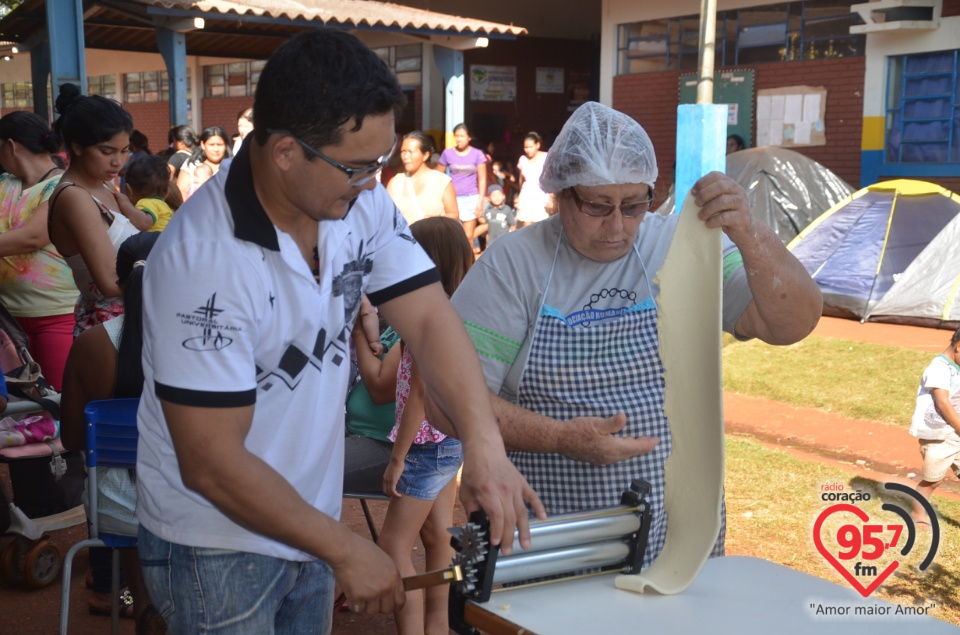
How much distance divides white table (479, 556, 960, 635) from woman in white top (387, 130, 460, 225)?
5699 mm

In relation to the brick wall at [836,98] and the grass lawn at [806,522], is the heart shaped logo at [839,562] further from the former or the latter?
the brick wall at [836,98]

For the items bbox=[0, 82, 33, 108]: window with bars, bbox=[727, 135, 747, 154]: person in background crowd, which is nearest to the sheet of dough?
bbox=[727, 135, 747, 154]: person in background crowd

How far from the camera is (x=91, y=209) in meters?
3.60

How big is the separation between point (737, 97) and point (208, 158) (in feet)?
28.5

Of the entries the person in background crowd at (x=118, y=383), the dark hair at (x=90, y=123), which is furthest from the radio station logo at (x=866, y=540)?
the dark hair at (x=90, y=123)

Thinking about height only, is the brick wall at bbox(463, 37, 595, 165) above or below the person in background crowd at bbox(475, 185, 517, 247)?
above

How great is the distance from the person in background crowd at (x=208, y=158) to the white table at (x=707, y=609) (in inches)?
267

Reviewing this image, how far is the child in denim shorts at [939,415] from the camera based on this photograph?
421 centimetres

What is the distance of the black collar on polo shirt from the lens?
158 cm

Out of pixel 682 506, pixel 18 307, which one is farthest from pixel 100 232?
pixel 682 506

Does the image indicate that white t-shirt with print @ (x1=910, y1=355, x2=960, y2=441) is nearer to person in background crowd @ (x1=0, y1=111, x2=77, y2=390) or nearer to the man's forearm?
the man's forearm

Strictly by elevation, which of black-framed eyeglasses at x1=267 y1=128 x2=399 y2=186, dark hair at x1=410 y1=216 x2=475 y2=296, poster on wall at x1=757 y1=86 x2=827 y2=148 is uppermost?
poster on wall at x1=757 y1=86 x2=827 y2=148

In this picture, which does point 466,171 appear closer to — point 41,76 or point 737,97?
point 737,97

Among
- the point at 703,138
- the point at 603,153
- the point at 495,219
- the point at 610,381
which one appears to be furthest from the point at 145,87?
the point at 610,381
